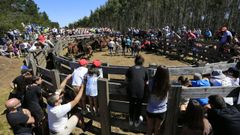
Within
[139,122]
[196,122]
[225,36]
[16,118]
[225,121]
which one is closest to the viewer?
[225,121]

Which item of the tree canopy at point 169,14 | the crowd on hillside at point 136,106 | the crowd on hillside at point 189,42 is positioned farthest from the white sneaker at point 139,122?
the tree canopy at point 169,14

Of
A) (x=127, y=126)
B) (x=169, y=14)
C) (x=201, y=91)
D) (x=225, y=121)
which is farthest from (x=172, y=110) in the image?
(x=169, y=14)

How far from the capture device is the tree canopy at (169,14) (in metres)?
47.0

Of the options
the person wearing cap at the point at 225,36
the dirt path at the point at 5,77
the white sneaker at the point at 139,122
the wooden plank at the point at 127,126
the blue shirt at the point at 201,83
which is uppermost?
the person wearing cap at the point at 225,36

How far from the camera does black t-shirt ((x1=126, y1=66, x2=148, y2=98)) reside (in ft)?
17.7

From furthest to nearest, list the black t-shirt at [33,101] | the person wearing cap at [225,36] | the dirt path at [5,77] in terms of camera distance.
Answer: the person wearing cap at [225,36], the dirt path at [5,77], the black t-shirt at [33,101]

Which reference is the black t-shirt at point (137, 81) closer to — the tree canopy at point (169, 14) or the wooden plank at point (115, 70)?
the wooden plank at point (115, 70)

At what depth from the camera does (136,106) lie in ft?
17.9

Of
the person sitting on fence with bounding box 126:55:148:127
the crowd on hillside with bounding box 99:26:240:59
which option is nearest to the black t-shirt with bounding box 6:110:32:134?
the person sitting on fence with bounding box 126:55:148:127

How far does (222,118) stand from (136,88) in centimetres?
177

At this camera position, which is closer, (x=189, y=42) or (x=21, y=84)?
A: (x=21, y=84)

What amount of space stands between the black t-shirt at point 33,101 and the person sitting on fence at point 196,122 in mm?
3535

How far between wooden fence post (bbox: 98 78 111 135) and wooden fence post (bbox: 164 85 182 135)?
53.4 inches

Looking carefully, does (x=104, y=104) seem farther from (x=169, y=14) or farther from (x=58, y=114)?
(x=169, y=14)
